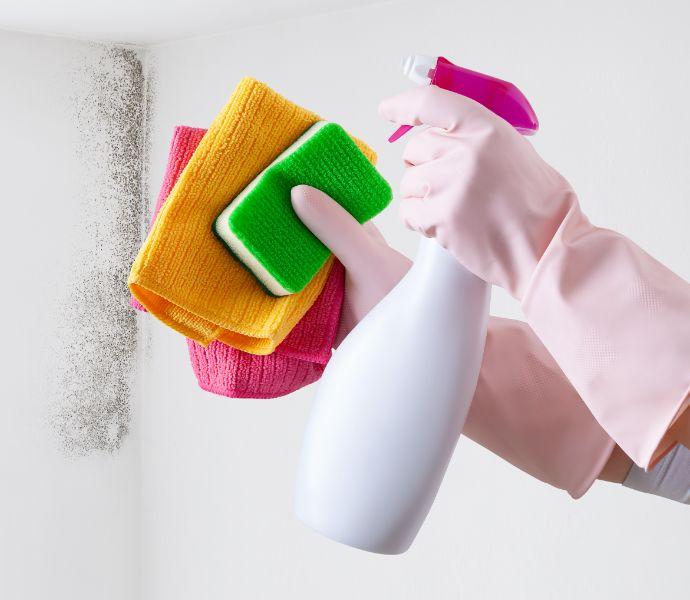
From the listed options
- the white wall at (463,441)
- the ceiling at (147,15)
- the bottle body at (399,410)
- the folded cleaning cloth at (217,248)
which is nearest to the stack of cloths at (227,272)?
the folded cleaning cloth at (217,248)

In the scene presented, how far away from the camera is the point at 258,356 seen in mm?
594

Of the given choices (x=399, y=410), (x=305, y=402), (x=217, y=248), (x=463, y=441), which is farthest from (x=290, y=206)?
(x=305, y=402)

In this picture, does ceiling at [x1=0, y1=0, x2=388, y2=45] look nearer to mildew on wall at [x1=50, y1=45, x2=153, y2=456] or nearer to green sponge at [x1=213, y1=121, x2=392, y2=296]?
mildew on wall at [x1=50, y1=45, x2=153, y2=456]

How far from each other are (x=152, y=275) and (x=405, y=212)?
0.54ft

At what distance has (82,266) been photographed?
149cm

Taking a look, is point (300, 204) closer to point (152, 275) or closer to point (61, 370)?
point (152, 275)

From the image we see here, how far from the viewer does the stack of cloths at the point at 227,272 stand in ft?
1.76

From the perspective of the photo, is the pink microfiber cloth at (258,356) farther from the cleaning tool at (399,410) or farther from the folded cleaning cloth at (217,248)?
the cleaning tool at (399,410)

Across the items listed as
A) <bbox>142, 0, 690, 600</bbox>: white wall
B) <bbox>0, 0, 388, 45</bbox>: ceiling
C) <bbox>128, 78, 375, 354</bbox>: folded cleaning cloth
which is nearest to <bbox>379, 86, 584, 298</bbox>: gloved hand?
<bbox>128, 78, 375, 354</bbox>: folded cleaning cloth

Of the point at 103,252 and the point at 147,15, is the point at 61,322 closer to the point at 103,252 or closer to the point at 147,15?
the point at 103,252

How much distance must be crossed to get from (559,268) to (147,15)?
1.10 m

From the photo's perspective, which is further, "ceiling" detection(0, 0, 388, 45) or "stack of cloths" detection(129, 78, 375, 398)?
"ceiling" detection(0, 0, 388, 45)

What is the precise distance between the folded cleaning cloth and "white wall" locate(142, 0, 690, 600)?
0.61 metres

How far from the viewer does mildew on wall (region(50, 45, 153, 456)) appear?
58.4 inches
